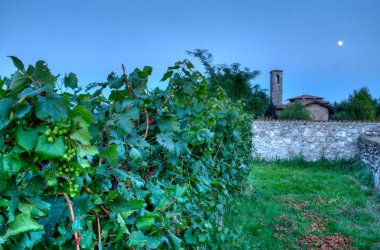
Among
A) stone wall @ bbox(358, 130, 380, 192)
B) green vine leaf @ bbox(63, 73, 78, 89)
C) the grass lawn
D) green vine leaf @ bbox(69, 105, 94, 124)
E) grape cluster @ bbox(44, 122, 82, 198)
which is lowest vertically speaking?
the grass lawn

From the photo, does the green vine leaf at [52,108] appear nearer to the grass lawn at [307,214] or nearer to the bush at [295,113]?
the grass lawn at [307,214]

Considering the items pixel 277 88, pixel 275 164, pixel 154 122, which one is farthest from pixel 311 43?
pixel 154 122

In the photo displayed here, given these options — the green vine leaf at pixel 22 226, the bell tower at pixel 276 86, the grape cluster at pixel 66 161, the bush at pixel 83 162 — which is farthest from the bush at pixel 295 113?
the green vine leaf at pixel 22 226

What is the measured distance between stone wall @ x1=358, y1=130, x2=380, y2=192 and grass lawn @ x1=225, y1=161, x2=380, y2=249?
0.40m

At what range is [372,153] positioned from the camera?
12.1 meters

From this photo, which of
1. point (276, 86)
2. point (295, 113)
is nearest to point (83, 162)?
point (295, 113)

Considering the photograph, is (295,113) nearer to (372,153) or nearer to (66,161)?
(372,153)

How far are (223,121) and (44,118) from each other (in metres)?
3.46

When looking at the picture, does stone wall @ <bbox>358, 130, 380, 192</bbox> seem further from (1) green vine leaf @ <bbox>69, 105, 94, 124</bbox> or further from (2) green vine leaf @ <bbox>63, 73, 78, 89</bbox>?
(1) green vine leaf @ <bbox>69, 105, 94, 124</bbox>

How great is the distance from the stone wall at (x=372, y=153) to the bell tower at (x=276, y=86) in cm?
2575

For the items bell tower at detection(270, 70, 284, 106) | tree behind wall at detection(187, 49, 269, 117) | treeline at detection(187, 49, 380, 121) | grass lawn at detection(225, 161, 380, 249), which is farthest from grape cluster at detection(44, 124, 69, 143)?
bell tower at detection(270, 70, 284, 106)

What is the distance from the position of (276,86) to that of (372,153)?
3124cm

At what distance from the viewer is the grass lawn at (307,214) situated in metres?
5.58

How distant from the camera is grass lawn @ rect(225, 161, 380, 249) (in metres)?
5.58
